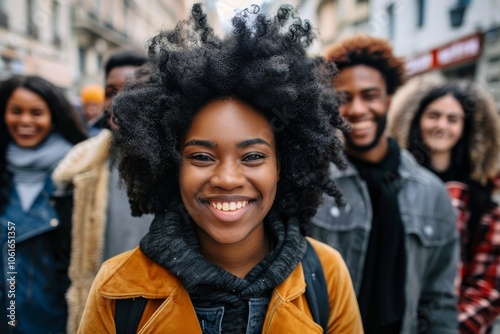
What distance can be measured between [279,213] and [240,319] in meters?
0.46

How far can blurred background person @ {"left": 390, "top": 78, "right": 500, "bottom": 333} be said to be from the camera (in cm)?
263

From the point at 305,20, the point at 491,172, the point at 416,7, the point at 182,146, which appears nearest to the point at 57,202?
the point at 182,146

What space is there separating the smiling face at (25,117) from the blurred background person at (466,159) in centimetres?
254

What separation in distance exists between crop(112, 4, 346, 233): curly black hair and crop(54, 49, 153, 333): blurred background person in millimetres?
584

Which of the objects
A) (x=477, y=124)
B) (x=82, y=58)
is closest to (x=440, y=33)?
(x=477, y=124)

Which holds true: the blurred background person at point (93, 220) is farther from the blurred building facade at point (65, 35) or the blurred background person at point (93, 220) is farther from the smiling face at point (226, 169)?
the blurred building facade at point (65, 35)

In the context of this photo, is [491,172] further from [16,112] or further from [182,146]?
[16,112]

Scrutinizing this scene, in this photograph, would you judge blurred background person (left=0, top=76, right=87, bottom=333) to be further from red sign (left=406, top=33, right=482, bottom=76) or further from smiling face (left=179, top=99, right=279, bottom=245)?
red sign (left=406, top=33, right=482, bottom=76)

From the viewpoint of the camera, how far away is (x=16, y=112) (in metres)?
2.61

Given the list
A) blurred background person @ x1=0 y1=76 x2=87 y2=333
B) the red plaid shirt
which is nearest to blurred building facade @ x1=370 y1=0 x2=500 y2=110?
the red plaid shirt

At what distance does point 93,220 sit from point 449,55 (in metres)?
12.1

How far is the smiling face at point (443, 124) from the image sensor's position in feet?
9.60

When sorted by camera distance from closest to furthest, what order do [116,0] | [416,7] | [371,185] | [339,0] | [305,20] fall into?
[305,20], [371,185], [416,7], [339,0], [116,0]

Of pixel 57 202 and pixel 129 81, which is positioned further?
pixel 57 202
